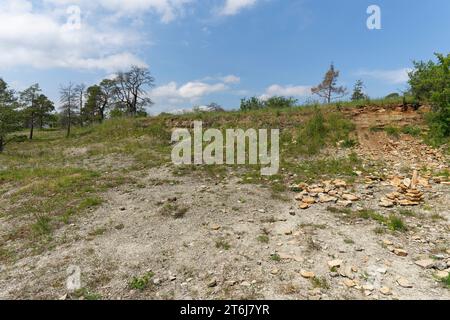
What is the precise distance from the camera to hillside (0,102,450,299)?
3848mm

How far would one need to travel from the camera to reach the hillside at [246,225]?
151 inches

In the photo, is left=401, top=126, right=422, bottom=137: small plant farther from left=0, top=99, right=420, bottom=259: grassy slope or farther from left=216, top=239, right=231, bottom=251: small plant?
left=216, top=239, right=231, bottom=251: small plant

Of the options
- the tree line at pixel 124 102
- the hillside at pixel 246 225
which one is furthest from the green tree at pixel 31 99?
the hillside at pixel 246 225

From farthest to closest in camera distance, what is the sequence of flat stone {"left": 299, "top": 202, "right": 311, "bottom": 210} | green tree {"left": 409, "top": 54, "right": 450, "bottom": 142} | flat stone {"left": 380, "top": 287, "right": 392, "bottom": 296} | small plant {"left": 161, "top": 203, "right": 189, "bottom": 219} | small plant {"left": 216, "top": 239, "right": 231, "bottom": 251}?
green tree {"left": 409, "top": 54, "right": 450, "bottom": 142} → flat stone {"left": 299, "top": 202, "right": 311, "bottom": 210} → small plant {"left": 161, "top": 203, "right": 189, "bottom": 219} → small plant {"left": 216, "top": 239, "right": 231, "bottom": 251} → flat stone {"left": 380, "top": 287, "right": 392, "bottom": 296}

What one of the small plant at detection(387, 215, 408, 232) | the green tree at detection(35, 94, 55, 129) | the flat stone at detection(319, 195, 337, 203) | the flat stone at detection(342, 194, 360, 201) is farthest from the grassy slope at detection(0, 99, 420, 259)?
the green tree at detection(35, 94, 55, 129)

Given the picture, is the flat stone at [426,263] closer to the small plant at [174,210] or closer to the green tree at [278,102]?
the small plant at [174,210]

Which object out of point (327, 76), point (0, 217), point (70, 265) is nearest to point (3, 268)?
point (70, 265)

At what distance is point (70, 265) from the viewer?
4469mm

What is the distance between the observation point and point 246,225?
5.62 meters

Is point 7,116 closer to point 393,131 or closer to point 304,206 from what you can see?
point 304,206
